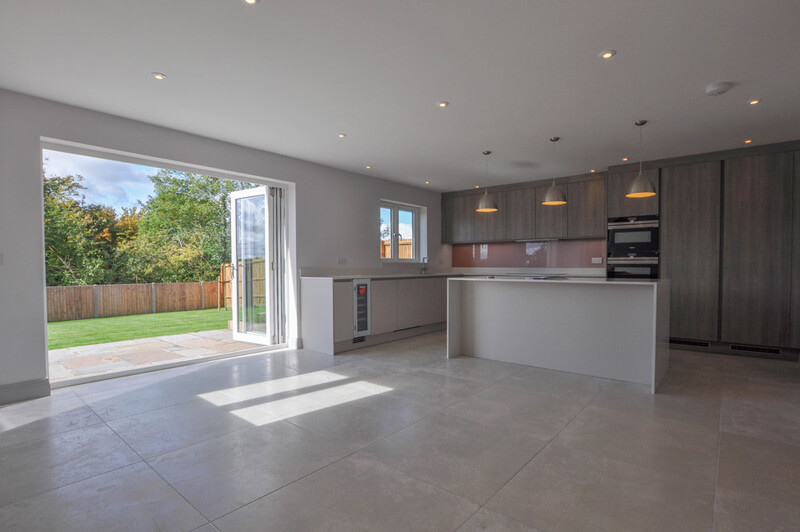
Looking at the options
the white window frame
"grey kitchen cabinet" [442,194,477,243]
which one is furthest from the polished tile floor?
"grey kitchen cabinet" [442,194,477,243]

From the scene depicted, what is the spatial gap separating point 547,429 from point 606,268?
4.15 m

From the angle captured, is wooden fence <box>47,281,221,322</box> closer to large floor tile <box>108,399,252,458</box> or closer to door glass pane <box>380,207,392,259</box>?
door glass pane <box>380,207,392,259</box>

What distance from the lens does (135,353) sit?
507cm

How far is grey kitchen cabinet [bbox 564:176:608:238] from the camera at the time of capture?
612 cm

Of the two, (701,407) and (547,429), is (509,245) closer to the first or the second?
(701,407)

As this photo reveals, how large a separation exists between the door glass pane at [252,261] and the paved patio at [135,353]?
1.28 ft

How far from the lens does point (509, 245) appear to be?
291 inches

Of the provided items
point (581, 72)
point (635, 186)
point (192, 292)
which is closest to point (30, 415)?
point (581, 72)

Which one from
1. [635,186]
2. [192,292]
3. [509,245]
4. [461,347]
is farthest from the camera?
[192,292]

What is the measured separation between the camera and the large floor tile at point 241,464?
184cm

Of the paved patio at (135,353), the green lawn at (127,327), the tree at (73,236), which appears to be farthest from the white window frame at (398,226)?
the tree at (73,236)

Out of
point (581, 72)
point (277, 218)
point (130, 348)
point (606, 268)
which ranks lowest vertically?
point (130, 348)

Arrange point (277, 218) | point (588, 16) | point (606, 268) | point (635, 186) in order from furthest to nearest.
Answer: point (606, 268) < point (277, 218) < point (635, 186) < point (588, 16)

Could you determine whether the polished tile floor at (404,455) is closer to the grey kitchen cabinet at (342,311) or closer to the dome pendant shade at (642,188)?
the grey kitchen cabinet at (342,311)
